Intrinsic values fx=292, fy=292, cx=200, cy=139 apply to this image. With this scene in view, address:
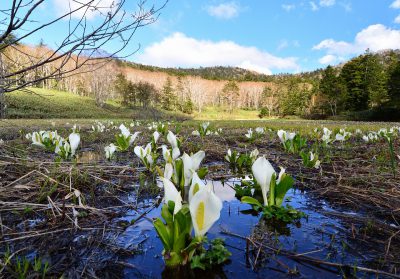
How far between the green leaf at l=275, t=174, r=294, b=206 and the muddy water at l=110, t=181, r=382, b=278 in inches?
7.6

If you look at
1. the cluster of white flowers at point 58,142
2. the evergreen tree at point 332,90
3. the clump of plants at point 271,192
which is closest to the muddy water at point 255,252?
the clump of plants at point 271,192

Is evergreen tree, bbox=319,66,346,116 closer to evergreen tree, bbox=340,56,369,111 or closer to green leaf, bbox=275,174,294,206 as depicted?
evergreen tree, bbox=340,56,369,111

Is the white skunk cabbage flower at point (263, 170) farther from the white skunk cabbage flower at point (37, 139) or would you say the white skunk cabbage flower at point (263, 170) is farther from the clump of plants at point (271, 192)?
the white skunk cabbage flower at point (37, 139)

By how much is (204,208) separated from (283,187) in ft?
2.78

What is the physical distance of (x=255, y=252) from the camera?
50.8 inches

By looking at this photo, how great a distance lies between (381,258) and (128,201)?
1.55 m

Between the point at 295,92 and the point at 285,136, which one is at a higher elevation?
the point at 295,92

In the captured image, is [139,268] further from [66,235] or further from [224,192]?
[224,192]

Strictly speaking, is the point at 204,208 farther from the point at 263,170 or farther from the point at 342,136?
the point at 342,136

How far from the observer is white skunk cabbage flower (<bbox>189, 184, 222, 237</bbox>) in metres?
1.08

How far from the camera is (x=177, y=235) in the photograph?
1.16 metres

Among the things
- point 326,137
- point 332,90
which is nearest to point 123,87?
Answer: point 332,90

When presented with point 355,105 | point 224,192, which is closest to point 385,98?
point 355,105

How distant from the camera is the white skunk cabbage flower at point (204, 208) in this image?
1.08 m
